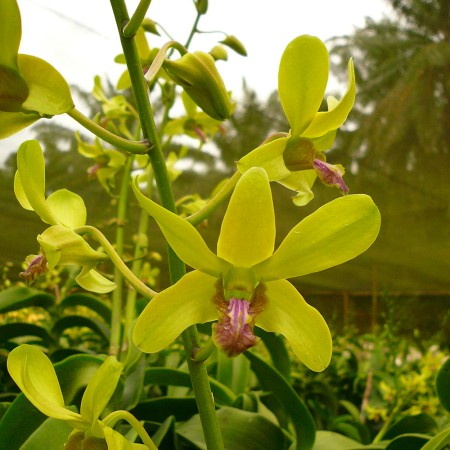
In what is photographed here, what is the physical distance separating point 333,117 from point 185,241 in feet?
0.49

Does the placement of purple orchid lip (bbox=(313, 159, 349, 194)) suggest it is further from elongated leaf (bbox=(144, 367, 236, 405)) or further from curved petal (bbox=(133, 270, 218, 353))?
elongated leaf (bbox=(144, 367, 236, 405))

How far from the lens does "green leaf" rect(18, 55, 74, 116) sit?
365mm

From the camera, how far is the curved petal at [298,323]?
0.36m

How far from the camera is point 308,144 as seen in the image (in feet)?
1.39

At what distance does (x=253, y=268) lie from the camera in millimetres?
367

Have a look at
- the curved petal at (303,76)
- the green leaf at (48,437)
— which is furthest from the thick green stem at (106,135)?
the green leaf at (48,437)

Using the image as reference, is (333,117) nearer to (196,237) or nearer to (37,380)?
(196,237)

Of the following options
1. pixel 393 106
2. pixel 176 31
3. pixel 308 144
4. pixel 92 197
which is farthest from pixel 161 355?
pixel 393 106

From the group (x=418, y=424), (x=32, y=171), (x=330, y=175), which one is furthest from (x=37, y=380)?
(x=418, y=424)

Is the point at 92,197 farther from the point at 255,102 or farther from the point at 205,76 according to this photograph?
the point at 205,76

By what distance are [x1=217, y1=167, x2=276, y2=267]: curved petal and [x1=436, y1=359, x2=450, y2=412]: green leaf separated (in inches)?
11.0

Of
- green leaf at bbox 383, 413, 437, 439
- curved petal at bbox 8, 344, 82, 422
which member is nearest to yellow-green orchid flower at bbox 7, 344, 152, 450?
curved petal at bbox 8, 344, 82, 422

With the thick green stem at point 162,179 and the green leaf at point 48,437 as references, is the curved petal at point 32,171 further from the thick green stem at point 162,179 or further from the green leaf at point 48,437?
the green leaf at point 48,437

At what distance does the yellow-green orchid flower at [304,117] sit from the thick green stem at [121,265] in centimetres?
11
